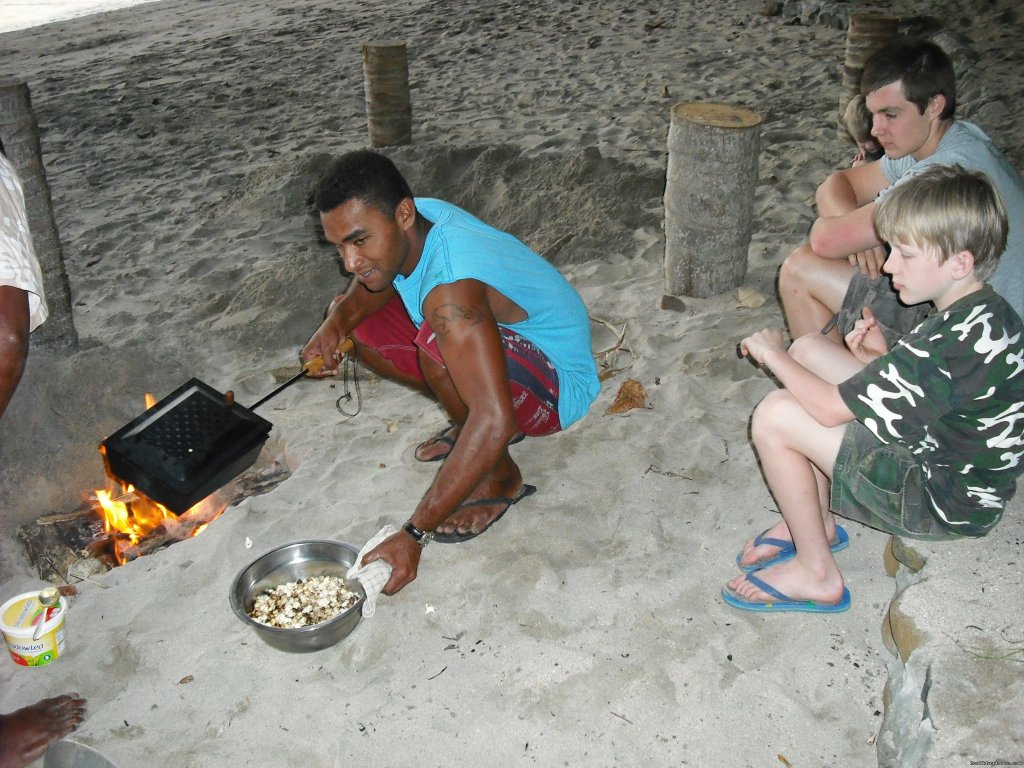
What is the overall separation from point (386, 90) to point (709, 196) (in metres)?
3.06

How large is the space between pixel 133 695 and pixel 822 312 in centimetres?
254

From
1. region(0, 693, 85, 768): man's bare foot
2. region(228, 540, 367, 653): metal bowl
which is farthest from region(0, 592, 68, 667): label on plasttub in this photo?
region(228, 540, 367, 653): metal bowl

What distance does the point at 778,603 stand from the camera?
2.45 m

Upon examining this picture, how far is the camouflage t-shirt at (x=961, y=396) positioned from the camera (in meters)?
1.98

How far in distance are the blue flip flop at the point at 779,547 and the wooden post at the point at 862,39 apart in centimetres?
349

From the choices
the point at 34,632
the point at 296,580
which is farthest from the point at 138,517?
the point at 296,580

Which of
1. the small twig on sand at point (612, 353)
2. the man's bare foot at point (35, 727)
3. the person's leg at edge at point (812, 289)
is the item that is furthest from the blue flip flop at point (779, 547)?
the man's bare foot at point (35, 727)

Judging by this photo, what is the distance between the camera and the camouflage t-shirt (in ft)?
6.50

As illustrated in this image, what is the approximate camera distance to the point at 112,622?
2.74 meters

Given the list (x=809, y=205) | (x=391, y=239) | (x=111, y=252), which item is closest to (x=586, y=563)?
(x=391, y=239)

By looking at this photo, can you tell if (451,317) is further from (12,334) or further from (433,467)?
(12,334)

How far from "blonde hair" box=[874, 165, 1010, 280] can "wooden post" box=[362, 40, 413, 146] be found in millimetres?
4755

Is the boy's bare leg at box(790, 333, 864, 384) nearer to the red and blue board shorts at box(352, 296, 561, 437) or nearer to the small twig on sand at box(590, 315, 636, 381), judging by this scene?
the red and blue board shorts at box(352, 296, 561, 437)

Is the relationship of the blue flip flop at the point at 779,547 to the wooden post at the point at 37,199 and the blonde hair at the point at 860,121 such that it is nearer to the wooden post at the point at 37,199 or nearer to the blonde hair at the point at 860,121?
the blonde hair at the point at 860,121
